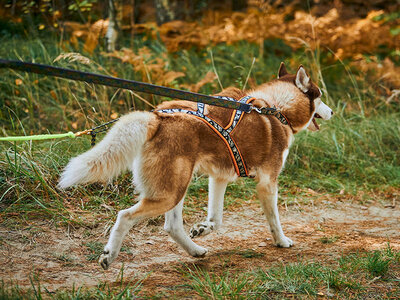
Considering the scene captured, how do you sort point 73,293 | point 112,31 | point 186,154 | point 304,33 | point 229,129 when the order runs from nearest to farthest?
1. point 73,293
2. point 186,154
3. point 229,129
4. point 112,31
5. point 304,33

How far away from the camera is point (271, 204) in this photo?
379 centimetres

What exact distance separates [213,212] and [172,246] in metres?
0.47

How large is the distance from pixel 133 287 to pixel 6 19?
7202 mm

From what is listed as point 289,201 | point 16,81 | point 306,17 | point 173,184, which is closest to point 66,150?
point 16,81

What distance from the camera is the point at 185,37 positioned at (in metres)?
8.17

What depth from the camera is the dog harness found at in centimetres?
328

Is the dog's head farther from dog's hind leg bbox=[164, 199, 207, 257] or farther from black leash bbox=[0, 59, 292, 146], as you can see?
dog's hind leg bbox=[164, 199, 207, 257]

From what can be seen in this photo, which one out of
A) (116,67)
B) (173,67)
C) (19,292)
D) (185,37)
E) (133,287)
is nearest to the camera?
(19,292)

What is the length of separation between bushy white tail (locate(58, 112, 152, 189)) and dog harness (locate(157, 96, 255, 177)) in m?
0.36

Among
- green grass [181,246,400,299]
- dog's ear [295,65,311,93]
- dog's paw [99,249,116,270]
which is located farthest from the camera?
dog's ear [295,65,311,93]

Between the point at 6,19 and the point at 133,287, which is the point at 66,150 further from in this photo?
the point at 6,19

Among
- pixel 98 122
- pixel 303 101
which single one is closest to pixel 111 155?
pixel 303 101

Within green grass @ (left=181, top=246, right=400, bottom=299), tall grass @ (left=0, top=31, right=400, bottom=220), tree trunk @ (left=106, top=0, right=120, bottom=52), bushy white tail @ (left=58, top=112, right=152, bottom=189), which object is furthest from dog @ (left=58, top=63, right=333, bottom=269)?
tree trunk @ (left=106, top=0, right=120, bottom=52)

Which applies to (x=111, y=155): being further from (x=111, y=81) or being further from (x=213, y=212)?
(x=213, y=212)
